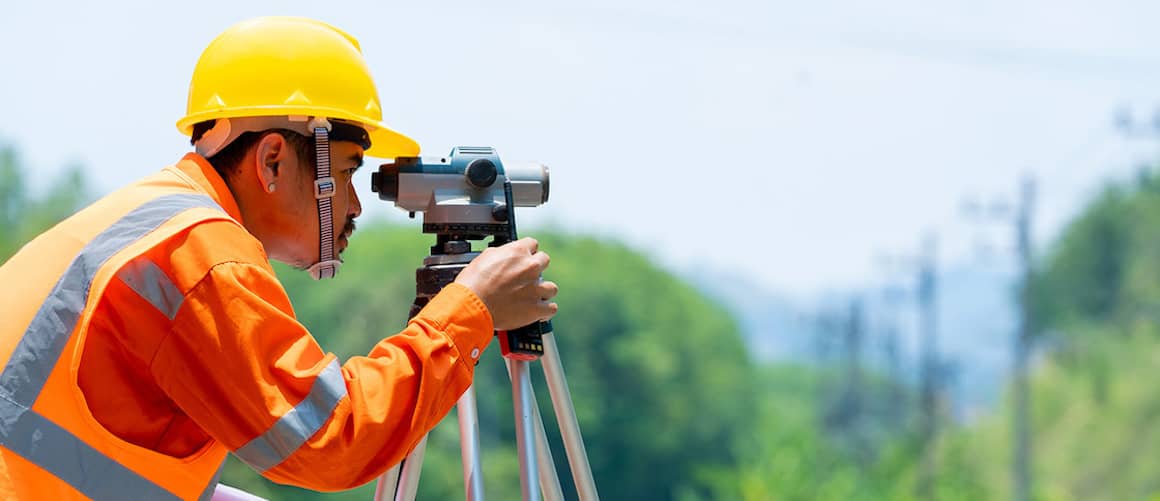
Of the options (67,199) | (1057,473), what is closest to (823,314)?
(1057,473)

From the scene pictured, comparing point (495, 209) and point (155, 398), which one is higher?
point (495, 209)

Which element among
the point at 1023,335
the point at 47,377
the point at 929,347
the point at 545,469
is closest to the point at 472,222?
the point at 545,469

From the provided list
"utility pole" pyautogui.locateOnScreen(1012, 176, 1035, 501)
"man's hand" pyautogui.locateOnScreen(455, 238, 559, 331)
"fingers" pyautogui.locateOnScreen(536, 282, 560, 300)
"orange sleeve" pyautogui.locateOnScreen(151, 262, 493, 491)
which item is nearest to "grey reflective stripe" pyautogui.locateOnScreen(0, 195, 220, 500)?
"orange sleeve" pyautogui.locateOnScreen(151, 262, 493, 491)

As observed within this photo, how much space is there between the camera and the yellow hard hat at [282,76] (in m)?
2.24

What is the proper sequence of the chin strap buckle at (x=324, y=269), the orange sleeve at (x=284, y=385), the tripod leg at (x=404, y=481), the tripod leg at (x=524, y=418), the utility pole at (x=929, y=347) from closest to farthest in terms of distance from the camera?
the orange sleeve at (x=284, y=385), the chin strap buckle at (x=324, y=269), the tripod leg at (x=524, y=418), the tripod leg at (x=404, y=481), the utility pole at (x=929, y=347)

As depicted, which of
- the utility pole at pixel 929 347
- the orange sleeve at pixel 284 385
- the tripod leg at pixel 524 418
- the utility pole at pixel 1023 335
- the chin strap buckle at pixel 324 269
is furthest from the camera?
the utility pole at pixel 929 347

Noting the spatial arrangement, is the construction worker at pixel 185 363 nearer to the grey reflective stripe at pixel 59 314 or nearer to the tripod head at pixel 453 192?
the grey reflective stripe at pixel 59 314

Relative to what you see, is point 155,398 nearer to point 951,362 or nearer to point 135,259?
point 135,259

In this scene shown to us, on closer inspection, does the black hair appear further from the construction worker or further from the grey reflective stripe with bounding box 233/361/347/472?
the grey reflective stripe with bounding box 233/361/347/472

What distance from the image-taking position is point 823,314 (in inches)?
2128

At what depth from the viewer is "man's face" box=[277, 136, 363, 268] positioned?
2.24m

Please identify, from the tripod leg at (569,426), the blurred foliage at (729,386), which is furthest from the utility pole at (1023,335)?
the tripod leg at (569,426)

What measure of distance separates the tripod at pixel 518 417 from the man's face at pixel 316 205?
159mm

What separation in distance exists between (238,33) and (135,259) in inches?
19.2
